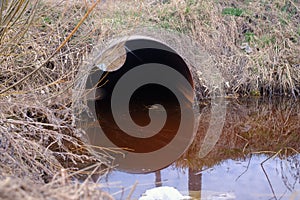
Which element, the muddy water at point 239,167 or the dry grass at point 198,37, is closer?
the muddy water at point 239,167

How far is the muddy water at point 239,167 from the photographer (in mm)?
3152

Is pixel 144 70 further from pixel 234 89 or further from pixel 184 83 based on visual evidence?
pixel 234 89

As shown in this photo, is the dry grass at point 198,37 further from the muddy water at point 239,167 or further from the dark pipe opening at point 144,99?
the muddy water at point 239,167

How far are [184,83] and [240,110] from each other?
0.96 m

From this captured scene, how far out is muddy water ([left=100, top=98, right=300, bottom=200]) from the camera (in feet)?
10.3

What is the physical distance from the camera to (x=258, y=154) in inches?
159

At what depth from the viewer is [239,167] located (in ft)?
12.2

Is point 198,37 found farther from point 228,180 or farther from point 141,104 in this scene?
point 228,180

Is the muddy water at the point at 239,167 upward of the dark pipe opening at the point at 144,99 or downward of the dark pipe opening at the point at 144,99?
downward

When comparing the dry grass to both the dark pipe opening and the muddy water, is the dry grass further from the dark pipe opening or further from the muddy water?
the muddy water

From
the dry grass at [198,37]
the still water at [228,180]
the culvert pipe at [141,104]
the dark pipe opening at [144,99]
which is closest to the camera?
the still water at [228,180]

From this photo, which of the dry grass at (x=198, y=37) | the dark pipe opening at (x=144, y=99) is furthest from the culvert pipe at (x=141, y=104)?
the dry grass at (x=198, y=37)

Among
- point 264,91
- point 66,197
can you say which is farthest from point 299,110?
point 66,197

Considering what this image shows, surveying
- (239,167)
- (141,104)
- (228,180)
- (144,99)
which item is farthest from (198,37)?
(228,180)
